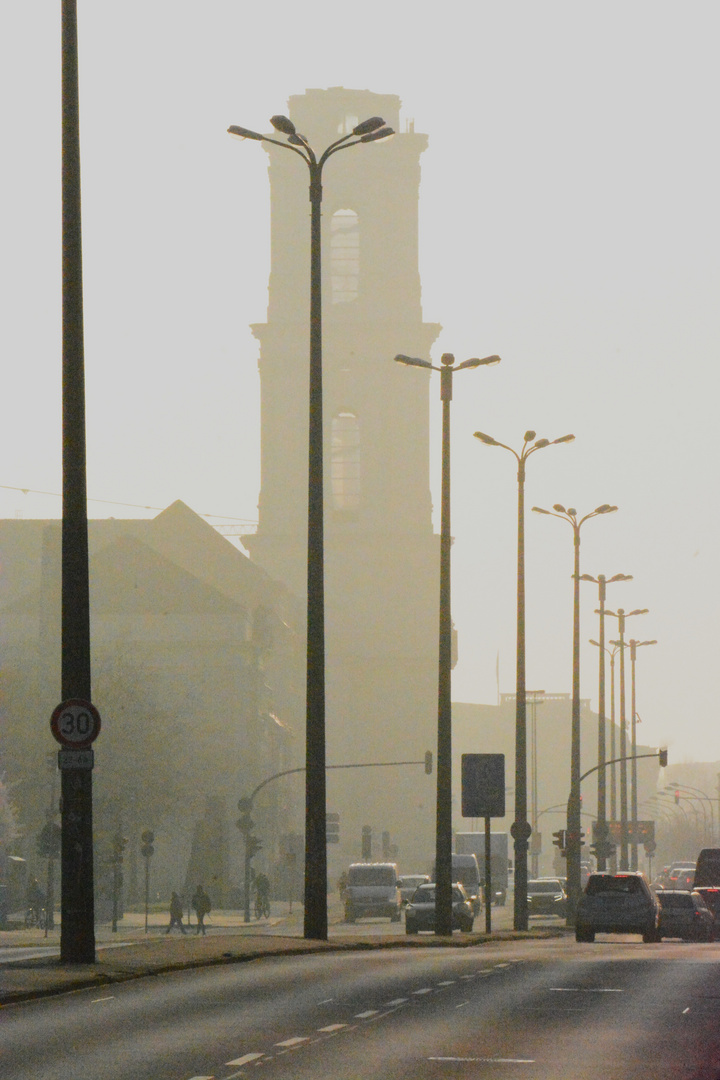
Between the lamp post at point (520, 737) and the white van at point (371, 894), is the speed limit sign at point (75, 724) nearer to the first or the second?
the lamp post at point (520, 737)

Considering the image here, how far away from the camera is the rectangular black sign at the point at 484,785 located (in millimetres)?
42031

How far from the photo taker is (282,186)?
129125mm

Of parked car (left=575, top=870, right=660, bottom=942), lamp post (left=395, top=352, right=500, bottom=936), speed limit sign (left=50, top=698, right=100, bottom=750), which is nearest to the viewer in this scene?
speed limit sign (left=50, top=698, right=100, bottom=750)

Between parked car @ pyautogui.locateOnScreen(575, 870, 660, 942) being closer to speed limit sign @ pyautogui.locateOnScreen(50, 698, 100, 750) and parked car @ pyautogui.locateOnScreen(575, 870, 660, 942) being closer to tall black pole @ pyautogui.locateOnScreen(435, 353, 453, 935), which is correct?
tall black pole @ pyautogui.locateOnScreen(435, 353, 453, 935)

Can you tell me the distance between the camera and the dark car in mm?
82750

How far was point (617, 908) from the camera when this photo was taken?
4484 cm

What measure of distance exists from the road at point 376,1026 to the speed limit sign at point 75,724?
2544 mm

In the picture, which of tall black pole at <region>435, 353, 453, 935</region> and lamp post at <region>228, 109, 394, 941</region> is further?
tall black pole at <region>435, 353, 453, 935</region>

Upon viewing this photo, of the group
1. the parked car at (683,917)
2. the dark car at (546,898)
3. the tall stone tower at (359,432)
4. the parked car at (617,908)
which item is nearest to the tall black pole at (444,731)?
the parked car at (617,908)

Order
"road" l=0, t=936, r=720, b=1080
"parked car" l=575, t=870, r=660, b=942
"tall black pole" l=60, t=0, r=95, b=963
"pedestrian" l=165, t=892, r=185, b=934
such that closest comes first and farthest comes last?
"road" l=0, t=936, r=720, b=1080 < "tall black pole" l=60, t=0, r=95, b=963 < "parked car" l=575, t=870, r=660, b=942 < "pedestrian" l=165, t=892, r=185, b=934

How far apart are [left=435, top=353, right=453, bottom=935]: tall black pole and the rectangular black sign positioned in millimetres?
1486

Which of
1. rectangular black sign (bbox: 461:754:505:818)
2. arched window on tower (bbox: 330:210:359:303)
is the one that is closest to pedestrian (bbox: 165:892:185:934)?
rectangular black sign (bbox: 461:754:505:818)

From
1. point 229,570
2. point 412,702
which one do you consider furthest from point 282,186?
point 412,702

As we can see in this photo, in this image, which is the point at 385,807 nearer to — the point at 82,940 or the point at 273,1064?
the point at 82,940
